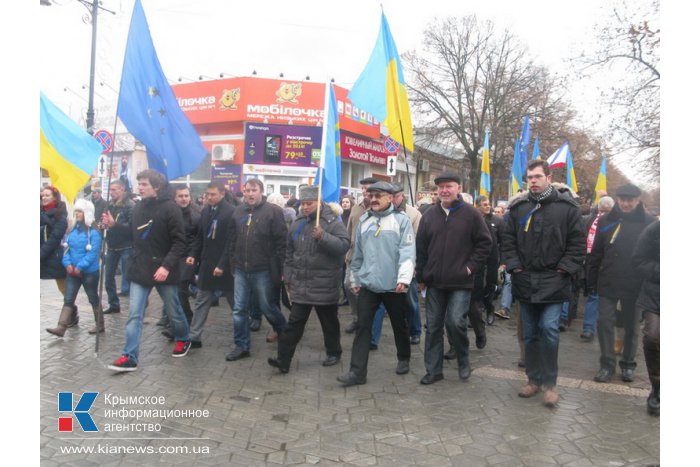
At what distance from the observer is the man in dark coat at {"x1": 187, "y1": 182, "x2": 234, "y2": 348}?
5887mm

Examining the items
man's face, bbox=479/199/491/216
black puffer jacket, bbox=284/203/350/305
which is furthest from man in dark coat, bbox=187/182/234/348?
man's face, bbox=479/199/491/216

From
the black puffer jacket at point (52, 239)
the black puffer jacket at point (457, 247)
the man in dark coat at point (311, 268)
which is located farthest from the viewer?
the black puffer jacket at point (52, 239)

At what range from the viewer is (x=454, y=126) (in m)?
25.5

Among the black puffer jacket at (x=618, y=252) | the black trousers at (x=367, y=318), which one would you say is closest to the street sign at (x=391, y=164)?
the black puffer jacket at (x=618, y=252)

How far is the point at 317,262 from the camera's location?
5160 mm

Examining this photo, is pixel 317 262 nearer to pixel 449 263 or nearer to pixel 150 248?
pixel 449 263

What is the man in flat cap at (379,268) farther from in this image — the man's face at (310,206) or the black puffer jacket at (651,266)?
the black puffer jacket at (651,266)

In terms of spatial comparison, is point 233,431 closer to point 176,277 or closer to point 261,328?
point 176,277

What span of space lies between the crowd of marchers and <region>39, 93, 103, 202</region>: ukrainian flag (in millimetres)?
417

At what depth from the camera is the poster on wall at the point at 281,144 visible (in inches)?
848

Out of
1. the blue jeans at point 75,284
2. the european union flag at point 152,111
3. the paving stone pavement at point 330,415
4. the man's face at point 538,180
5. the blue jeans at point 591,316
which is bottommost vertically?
the paving stone pavement at point 330,415

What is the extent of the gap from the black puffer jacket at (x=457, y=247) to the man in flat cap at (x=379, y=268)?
23cm

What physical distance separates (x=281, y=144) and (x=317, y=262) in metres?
17.3

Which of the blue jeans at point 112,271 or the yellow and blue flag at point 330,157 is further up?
the yellow and blue flag at point 330,157
